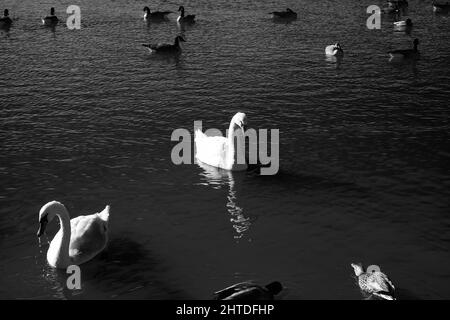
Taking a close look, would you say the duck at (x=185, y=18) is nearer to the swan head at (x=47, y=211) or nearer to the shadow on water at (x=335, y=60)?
the shadow on water at (x=335, y=60)

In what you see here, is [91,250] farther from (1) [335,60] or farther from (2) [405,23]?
(2) [405,23]

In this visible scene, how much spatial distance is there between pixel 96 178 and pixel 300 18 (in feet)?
115

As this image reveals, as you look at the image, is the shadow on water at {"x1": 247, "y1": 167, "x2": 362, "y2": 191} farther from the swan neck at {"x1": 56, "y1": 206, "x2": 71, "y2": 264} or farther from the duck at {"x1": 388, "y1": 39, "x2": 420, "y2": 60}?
the duck at {"x1": 388, "y1": 39, "x2": 420, "y2": 60}

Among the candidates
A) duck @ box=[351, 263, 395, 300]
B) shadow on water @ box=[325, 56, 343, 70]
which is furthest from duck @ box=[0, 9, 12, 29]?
duck @ box=[351, 263, 395, 300]

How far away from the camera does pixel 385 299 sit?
22.0 meters

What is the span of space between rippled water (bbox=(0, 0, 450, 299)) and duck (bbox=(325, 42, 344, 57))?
1.20 m

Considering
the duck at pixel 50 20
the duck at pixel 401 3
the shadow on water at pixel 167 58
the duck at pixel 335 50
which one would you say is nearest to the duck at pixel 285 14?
the duck at pixel 401 3

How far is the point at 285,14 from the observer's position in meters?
60.3

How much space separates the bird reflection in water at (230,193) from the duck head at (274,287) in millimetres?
4252

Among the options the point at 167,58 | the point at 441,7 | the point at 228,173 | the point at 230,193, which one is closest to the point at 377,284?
the point at 230,193

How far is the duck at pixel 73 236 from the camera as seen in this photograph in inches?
950

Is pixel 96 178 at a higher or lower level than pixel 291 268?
higher
